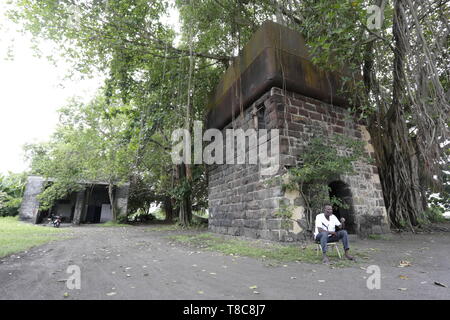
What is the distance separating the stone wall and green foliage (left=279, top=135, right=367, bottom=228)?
0.64ft

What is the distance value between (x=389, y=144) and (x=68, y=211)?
2171 cm

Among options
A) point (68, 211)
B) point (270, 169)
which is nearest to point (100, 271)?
point (270, 169)

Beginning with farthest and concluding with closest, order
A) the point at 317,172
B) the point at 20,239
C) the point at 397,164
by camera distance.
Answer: the point at 397,164
the point at 20,239
the point at 317,172

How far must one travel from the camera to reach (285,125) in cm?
545

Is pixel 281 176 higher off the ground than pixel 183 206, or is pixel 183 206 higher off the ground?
pixel 281 176

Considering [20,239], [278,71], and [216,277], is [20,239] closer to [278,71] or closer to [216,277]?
[216,277]

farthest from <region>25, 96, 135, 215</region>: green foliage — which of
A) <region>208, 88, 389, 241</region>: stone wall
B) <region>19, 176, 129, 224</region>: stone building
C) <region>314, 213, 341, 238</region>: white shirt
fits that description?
<region>314, 213, 341, 238</region>: white shirt

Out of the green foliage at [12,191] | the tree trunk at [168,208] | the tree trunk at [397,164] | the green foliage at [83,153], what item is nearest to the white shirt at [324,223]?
the tree trunk at [397,164]

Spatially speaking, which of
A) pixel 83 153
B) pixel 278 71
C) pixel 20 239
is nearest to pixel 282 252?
pixel 278 71

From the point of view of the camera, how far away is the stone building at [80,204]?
671 inches

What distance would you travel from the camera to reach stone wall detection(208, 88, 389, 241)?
5158 millimetres

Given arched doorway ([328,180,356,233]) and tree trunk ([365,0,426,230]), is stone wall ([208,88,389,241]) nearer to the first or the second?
arched doorway ([328,180,356,233])

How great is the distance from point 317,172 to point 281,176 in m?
0.76

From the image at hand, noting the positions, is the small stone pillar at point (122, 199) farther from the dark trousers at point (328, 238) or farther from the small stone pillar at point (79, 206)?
the dark trousers at point (328, 238)
